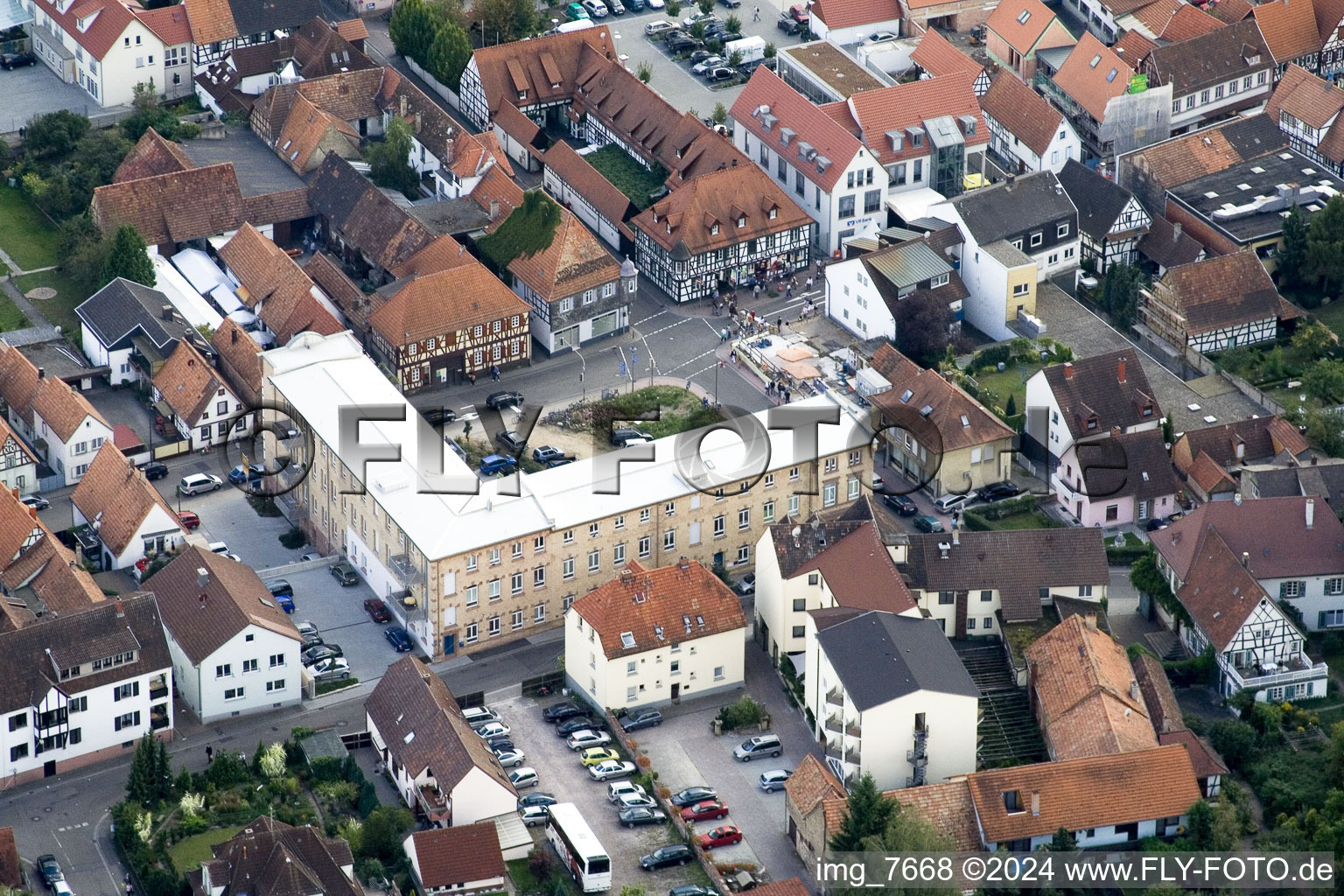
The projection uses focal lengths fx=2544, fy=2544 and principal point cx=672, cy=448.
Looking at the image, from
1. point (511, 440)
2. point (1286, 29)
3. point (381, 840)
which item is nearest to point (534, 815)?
point (381, 840)

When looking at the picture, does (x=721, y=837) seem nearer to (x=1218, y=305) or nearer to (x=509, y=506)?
(x=509, y=506)

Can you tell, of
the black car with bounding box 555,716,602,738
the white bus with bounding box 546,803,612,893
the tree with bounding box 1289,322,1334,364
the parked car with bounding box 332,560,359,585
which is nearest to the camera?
the white bus with bounding box 546,803,612,893

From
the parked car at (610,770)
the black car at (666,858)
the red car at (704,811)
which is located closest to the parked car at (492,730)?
the parked car at (610,770)

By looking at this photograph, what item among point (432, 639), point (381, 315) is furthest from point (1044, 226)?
point (432, 639)

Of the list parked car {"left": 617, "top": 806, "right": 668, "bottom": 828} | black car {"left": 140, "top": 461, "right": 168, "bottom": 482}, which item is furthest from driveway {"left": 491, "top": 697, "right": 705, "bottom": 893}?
black car {"left": 140, "top": 461, "right": 168, "bottom": 482}

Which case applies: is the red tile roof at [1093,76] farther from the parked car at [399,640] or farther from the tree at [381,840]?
the tree at [381,840]

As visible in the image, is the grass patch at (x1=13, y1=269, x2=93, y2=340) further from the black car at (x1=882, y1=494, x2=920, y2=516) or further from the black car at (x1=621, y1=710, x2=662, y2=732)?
the black car at (x1=882, y1=494, x2=920, y2=516)
